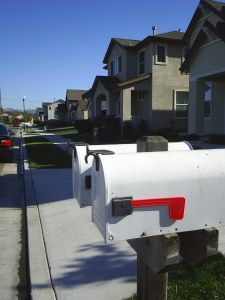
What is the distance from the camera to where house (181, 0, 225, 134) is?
15373mm

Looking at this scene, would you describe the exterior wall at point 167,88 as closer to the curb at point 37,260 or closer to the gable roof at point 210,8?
the gable roof at point 210,8

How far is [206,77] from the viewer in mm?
15961

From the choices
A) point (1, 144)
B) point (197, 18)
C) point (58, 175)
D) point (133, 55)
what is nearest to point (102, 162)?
point (58, 175)

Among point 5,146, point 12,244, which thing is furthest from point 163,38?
point 12,244

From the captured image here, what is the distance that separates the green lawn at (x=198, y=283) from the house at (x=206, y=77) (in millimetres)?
12495

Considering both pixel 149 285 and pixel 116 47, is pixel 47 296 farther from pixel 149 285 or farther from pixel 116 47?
pixel 116 47

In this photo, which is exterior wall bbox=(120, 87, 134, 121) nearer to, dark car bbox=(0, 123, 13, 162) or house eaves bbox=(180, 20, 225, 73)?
house eaves bbox=(180, 20, 225, 73)

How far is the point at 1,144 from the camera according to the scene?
1404 centimetres

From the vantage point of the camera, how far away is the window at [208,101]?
17078 millimetres

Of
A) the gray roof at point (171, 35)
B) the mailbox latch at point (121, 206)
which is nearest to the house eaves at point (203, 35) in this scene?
the gray roof at point (171, 35)

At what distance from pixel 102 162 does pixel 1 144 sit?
42.7ft

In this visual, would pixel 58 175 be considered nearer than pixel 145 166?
No

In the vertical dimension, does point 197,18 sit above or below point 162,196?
above

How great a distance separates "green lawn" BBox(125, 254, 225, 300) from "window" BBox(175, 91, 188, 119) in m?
20.2
